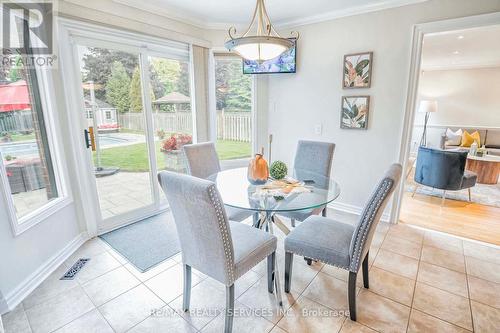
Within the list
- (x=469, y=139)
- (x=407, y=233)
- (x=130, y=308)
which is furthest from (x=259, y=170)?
(x=469, y=139)

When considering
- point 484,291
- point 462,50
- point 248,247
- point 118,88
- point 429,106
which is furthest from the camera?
point 429,106

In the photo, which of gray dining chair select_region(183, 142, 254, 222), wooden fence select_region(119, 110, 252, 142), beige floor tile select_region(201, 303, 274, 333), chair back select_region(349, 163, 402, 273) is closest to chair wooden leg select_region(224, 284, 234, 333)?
beige floor tile select_region(201, 303, 274, 333)

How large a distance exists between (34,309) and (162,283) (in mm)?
843

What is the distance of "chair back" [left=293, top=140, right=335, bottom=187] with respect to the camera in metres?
2.63

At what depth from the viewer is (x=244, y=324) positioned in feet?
5.51

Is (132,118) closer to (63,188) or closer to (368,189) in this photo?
(63,188)

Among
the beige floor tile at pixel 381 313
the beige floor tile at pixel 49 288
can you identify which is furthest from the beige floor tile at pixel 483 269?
the beige floor tile at pixel 49 288

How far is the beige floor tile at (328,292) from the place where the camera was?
185cm

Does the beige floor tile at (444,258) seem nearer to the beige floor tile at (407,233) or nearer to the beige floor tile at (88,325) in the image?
the beige floor tile at (407,233)

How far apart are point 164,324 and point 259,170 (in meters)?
1.28

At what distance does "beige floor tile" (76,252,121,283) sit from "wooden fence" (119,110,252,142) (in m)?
1.41

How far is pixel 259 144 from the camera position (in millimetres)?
3945

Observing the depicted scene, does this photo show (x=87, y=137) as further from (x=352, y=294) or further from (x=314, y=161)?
(x=352, y=294)

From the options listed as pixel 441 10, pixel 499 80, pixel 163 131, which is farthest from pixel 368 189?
pixel 499 80
